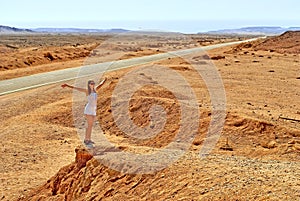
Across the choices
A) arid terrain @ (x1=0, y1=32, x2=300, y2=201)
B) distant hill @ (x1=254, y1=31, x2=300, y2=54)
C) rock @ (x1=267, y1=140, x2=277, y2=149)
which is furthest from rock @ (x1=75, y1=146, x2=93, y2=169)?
distant hill @ (x1=254, y1=31, x2=300, y2=54)

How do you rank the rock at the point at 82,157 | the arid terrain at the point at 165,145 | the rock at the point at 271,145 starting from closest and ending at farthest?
1. the arid terrain at the point at 165,145
2. the rock at the point at 82,157
3. the rock at the point at 271,145

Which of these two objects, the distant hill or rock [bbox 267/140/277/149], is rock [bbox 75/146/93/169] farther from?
the distant hill

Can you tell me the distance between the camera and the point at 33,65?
1234 inches

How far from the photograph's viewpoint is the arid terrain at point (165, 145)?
510 centimetres

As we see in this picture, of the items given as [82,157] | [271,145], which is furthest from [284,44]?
[82,157]

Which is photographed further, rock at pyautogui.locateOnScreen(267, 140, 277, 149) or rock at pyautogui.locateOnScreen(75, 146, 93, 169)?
rock at pyautogui.locateOnScreen(267, 140, 277, 149)

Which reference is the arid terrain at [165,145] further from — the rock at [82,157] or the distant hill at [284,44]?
the distant hill at [284,44]

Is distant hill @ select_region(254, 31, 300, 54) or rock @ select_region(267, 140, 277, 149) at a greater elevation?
distant hill @ select_region(254, 31, 300, 54)

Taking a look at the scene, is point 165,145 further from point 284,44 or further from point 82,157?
point 284,44

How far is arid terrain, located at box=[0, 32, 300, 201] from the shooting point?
5.10 meters

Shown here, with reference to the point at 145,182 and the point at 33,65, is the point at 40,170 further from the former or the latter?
the point at 33,65

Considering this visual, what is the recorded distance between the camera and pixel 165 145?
9.08 m

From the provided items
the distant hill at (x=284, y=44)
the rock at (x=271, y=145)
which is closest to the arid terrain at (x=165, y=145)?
the rock at (x=271, y=145)

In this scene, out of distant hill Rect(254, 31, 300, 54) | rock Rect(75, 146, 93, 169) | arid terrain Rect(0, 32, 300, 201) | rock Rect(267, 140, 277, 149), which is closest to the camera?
arid terrain Rect(0, 32, 300, 201)
